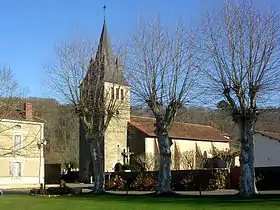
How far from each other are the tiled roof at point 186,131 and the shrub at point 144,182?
18190 mm

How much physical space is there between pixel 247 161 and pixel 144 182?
13.4m

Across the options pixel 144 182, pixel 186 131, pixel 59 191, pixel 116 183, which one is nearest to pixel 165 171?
pixel 59 191

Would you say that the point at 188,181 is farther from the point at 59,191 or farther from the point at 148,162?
the point at 148,162

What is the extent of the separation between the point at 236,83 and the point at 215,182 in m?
11.5

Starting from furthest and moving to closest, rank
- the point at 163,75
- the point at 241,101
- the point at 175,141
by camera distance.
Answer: the point at 175,141
the point at 163,75
the point at 241,101

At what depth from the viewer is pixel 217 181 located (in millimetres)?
31516

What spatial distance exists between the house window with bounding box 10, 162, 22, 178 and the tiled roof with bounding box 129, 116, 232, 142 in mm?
16547

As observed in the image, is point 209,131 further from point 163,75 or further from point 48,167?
point 163,75

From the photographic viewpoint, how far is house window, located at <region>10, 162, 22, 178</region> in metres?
42.6

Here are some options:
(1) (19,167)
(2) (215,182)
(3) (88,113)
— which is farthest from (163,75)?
(1) (19,167)

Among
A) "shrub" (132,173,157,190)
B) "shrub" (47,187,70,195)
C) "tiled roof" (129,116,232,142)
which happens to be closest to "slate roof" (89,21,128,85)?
"shrub" (47,187,70,195)

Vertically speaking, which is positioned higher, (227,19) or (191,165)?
(227,19)

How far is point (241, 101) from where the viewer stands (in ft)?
72.2

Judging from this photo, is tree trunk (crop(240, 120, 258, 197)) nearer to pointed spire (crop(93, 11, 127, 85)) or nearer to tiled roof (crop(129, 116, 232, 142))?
pointed spire (crop(93, 11, 127, 85))
